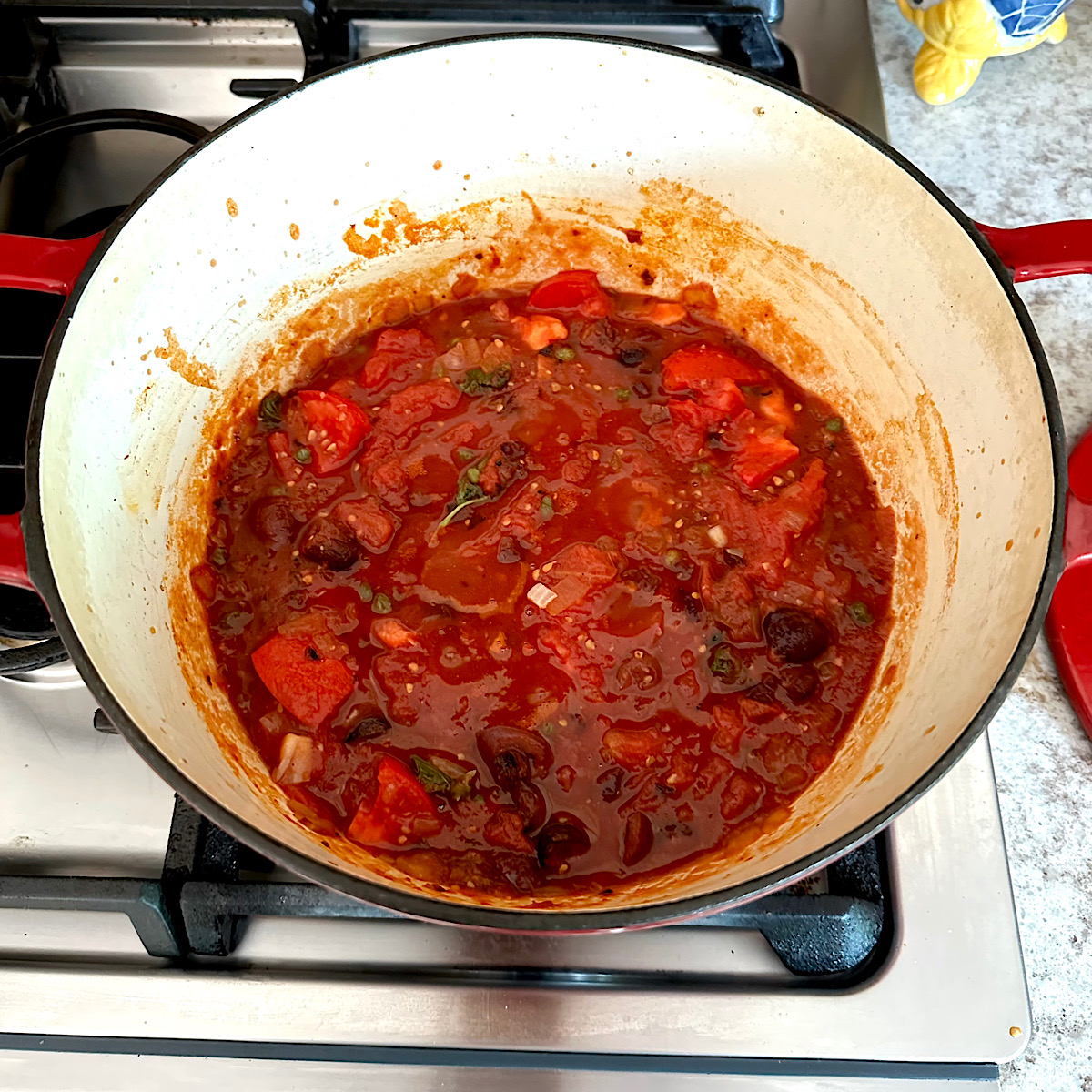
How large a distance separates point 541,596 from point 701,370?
0.65 m

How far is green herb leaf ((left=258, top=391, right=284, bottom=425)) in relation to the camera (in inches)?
76.4

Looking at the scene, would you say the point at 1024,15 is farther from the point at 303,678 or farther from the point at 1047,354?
the point at 303,678

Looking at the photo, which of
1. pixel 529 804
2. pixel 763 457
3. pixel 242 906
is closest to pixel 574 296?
pixel 763 457

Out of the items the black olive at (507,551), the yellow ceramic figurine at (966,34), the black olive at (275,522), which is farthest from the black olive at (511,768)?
the yellow ceramic figurine at (966,34)

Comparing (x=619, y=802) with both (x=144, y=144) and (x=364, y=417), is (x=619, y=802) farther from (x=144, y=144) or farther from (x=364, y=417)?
(x=144, y=144)

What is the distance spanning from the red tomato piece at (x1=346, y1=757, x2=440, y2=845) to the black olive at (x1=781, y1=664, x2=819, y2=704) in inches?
26.9

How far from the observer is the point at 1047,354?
197 cm

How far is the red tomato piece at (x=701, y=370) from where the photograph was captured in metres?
1.97

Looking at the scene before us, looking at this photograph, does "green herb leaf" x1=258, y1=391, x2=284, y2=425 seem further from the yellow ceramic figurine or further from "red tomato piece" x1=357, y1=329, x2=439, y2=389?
the yellow ceramic figurine

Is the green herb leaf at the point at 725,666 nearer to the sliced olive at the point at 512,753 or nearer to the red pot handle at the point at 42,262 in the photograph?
the sliced olive at the point at 512,753

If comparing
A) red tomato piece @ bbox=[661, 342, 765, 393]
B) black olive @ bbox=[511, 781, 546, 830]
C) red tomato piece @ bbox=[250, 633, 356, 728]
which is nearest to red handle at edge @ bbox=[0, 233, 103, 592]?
red tomato piece @ bbox=[250, 633, 356, 728]

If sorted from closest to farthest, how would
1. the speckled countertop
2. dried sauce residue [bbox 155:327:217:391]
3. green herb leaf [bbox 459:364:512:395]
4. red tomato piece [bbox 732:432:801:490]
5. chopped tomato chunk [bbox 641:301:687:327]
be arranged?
the speckled countertop < dried sauce residue [bbox 155:327:217:391] < red tomato piece [bbox 732:432:801:490] < green herb leaf [bbox 459:364:512:395] < chopped tomato chunk [bbox 641:301:687:327]

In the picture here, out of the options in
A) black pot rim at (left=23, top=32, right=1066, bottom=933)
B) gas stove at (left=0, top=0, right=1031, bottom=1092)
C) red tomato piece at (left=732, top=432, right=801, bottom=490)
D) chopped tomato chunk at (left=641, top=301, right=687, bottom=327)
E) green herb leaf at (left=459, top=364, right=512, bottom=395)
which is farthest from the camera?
chopped tomato chunk at (left=641, top=301, right=687, bottom=327)

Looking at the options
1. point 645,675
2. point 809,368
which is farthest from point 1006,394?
point 645,675
